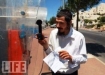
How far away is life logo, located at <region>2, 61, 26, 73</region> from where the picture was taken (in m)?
3.05

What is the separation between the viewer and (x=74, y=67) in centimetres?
249

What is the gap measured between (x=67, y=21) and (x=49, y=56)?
19.1 inches

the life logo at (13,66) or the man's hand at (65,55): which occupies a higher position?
the man's hand at (65,55)

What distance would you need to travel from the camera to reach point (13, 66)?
10.1ft

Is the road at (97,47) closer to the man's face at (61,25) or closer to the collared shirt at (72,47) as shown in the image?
the collared shirt at (72,47)

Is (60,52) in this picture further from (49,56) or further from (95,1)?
(95,1)

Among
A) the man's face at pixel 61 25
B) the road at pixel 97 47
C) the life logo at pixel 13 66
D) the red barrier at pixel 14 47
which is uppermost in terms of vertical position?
A: the man's face at pixel 61 25

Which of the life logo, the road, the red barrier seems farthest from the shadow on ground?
the red barrier

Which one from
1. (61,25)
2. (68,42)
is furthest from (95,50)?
(61,25)

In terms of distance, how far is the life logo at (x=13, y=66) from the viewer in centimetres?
305

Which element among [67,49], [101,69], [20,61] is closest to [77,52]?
[67,49]

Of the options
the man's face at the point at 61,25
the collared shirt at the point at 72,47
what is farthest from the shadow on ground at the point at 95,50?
the man's face at the point at 61,25

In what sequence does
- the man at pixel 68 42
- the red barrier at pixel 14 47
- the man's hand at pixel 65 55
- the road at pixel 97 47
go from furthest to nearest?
the road at pixel 97 47, the red barrier at pixel 14 47, the man at pixel 68 42, the man's hand at pixel 65 55

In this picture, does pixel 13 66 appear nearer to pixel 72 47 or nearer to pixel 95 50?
pixel 72 47
